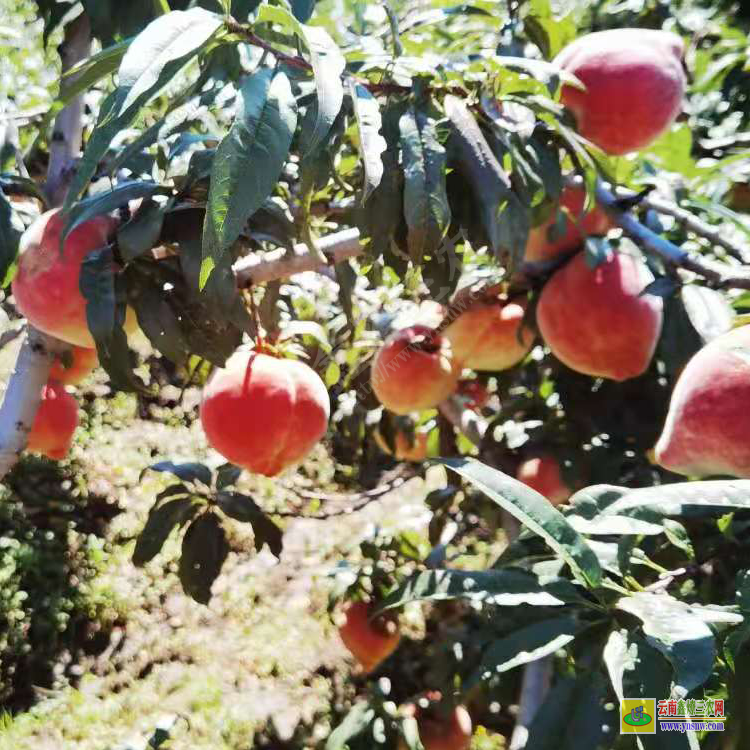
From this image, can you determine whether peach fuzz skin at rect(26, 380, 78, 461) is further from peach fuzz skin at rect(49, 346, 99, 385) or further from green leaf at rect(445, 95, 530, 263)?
green leaf at rect(445, 95, 530, 263)

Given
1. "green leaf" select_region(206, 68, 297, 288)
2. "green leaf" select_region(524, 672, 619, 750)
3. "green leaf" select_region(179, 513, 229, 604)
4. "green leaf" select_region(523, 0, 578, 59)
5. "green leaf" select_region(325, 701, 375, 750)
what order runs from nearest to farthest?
"green leaf" select_region(206, 68, 297, 288), "green leaf" select_region(524, 672, 619, 750), "green leaf" select_region(523, 0, 578, 59), "green leaf" select_region(179, 513, 229, 604), "green leaf" select_region(325, 701, 375, 750)

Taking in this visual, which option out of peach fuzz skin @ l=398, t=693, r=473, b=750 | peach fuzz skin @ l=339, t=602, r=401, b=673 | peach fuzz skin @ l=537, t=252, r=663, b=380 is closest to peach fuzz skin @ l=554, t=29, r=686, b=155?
peach fuzz skin @ l=537, t=252, r=663, b=380

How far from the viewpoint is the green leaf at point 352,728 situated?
1504 millimetres

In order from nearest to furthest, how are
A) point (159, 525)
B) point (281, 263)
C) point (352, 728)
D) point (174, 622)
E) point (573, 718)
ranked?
point (573, 718)
point (281, 263)
point (159, 525)
point (352, 728)
point (174, 622)

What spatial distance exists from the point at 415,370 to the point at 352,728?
0.77 m

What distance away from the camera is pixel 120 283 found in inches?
27.5

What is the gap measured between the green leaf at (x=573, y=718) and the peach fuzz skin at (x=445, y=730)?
1025 mm

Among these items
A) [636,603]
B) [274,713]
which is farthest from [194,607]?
[636,603]

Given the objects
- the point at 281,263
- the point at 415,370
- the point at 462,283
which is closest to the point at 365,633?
the point at 415,370

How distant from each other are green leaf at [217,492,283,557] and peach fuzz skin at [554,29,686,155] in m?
0.70

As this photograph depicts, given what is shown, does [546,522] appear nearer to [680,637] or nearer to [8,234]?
[680,637]

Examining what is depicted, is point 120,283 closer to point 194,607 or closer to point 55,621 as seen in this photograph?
point 55,621

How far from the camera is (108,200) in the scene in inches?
26.3

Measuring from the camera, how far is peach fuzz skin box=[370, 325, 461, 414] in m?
1.24
